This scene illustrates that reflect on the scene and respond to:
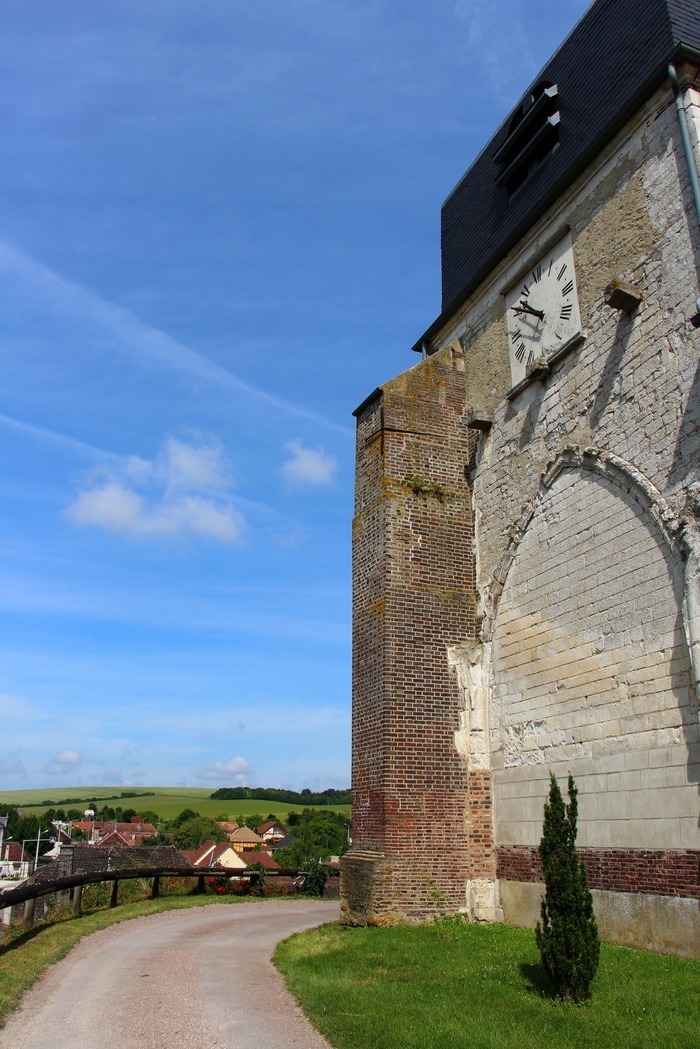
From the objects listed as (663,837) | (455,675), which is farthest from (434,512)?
(663,837)

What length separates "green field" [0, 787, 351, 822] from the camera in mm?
121438

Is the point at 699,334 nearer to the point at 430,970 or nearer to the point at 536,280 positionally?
the point at 536,280

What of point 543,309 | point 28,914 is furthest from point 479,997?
point 543,309

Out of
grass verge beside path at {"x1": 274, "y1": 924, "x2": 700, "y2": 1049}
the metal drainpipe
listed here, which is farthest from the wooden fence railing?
the metal drainpipe

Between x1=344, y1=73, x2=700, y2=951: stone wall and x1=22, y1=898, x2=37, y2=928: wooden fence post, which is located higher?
x1=344, y1=73, x2=700, y2=951: stone wall

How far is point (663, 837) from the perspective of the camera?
8.07 meters

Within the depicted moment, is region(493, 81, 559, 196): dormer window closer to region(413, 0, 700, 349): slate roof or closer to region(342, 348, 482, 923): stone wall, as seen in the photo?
region(413, 0, 700, 349): slate roof

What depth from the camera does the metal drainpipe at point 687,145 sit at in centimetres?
870

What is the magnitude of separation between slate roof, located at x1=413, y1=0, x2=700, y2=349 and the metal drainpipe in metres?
0.23

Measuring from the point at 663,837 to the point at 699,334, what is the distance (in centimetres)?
525

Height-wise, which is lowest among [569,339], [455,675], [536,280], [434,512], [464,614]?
[455,675]

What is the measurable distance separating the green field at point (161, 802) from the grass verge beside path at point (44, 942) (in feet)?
334

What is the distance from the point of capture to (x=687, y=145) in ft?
29.7

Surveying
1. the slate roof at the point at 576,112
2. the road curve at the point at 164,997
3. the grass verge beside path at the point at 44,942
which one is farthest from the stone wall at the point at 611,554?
the grass verge beside path at the point at 44,942
